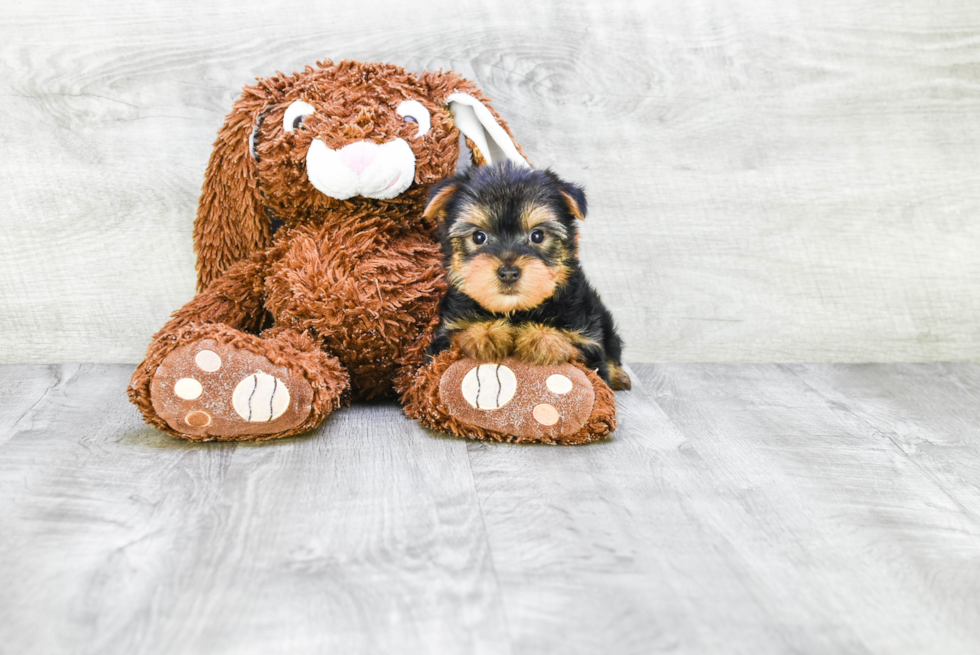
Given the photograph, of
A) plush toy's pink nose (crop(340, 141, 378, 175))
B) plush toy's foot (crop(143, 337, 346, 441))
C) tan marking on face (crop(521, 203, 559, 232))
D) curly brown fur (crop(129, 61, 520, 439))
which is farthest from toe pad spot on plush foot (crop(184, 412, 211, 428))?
tan marking on face (crop(521, 203, 559, 232))

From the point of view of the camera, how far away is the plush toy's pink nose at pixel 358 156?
5.39 feet

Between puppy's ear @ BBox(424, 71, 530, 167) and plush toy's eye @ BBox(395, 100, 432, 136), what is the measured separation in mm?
73

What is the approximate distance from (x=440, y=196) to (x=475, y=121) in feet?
1.09

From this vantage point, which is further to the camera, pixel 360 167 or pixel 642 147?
pixel 642 147

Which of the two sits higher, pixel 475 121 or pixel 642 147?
pixel 475 121

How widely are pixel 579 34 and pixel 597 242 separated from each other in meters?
0.53

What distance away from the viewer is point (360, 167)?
5.41ft

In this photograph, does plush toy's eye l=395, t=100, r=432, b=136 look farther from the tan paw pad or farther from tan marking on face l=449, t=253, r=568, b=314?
the tan paw pad

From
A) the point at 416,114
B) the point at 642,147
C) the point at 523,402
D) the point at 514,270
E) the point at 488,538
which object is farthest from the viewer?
the point at 642,147

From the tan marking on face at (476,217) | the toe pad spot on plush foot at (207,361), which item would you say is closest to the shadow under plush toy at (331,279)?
the toe pad spot on plush foot at (207,361)

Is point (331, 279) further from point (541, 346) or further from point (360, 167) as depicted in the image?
point (541, 346)

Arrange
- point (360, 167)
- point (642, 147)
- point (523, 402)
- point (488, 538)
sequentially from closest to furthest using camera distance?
point (488, 538) → point (523, 402) → point (360, 167) → point (642, 147)

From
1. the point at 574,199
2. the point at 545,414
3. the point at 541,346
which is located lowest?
the point at 545,414

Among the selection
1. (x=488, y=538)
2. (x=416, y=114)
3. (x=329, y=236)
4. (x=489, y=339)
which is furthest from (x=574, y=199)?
(x=488, y=538)
